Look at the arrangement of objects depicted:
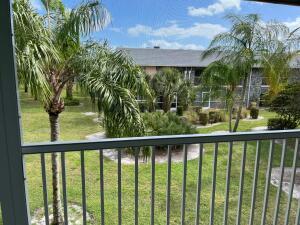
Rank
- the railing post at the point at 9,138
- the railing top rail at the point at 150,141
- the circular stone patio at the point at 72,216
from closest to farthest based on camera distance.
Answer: the railing post at the point at 9,138 → the railing top rail at the point at 150,141 → the circular stone patio at the point at 72,216

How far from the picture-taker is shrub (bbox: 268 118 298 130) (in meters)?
2.66

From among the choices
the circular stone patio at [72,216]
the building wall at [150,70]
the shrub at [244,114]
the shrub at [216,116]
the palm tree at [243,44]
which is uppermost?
the palm tree at [243,44]

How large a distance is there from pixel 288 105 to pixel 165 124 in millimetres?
1373

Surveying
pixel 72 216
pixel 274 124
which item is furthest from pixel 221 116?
pixel 72 216

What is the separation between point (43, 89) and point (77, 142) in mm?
1231

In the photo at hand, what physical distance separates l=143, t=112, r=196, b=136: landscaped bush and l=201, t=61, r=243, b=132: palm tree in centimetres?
47

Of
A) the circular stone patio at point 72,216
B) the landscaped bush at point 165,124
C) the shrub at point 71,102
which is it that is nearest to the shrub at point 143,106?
the landscaped bush at point 165,124

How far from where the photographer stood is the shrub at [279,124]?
2.66m

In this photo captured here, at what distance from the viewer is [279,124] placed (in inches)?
106

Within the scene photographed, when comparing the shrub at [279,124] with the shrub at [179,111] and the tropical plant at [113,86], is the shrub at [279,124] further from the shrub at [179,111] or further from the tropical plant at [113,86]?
the tropical plant at [113,86]

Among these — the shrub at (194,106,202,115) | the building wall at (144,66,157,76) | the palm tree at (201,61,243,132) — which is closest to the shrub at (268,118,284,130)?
the palm tree at (201,61,243,132)

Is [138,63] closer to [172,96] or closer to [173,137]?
[172,96]

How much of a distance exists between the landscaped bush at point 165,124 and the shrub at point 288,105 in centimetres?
91

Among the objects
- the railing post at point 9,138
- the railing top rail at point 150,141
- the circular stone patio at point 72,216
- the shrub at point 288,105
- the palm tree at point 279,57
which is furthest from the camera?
the circular stone patio at point 72,216
